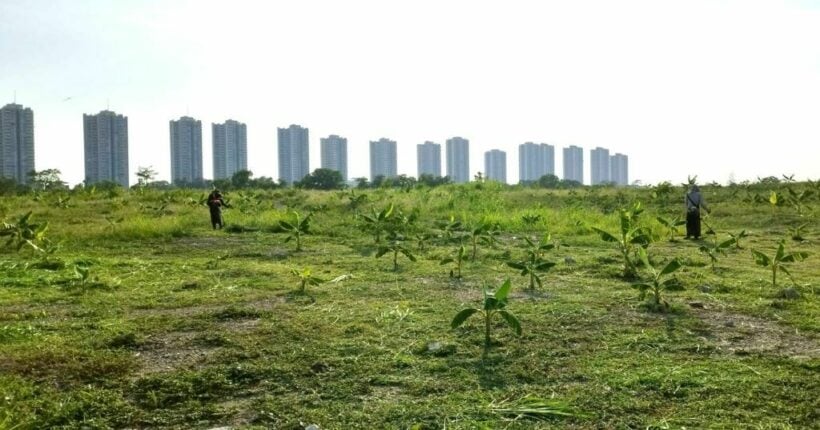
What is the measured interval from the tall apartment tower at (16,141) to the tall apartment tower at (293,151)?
722 inches

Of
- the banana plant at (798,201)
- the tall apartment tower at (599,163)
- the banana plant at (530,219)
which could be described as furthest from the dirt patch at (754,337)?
the tall apartment tower at (599,163)

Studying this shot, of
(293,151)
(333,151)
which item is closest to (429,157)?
(333,151)

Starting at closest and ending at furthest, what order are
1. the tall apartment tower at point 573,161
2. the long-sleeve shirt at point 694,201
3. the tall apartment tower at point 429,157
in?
the long-sleeve shirt at point 694,201 < the tall apartment tower at point 573,161 < the tall apartment tower at point 429,157

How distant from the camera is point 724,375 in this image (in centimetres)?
369

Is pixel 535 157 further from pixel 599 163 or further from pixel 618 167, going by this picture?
pixel 618 167

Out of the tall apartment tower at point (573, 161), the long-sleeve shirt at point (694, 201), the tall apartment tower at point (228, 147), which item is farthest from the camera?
the tall apartment tower at point (573, 161)

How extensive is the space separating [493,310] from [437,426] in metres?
1.47

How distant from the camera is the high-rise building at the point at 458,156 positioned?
193 feet

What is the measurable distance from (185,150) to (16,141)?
10.8m

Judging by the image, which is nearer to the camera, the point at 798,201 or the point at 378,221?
the point at 378,221

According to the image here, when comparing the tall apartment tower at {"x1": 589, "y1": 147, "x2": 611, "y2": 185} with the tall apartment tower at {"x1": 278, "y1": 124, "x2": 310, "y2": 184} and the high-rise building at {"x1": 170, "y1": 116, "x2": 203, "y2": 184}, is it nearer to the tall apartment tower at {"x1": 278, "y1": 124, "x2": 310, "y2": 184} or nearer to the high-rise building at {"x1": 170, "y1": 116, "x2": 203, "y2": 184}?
the tall apartment tower at {"x1": 278, "y1": 124, "x2": 310, "y2": 184}

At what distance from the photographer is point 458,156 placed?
59.4 m

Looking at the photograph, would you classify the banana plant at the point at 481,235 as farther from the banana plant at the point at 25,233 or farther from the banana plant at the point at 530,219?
the banana plant at the point at 25,233

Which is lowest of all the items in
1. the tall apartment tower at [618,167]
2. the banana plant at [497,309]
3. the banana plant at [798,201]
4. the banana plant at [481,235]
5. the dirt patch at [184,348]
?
the dirt patch at [184,348]
